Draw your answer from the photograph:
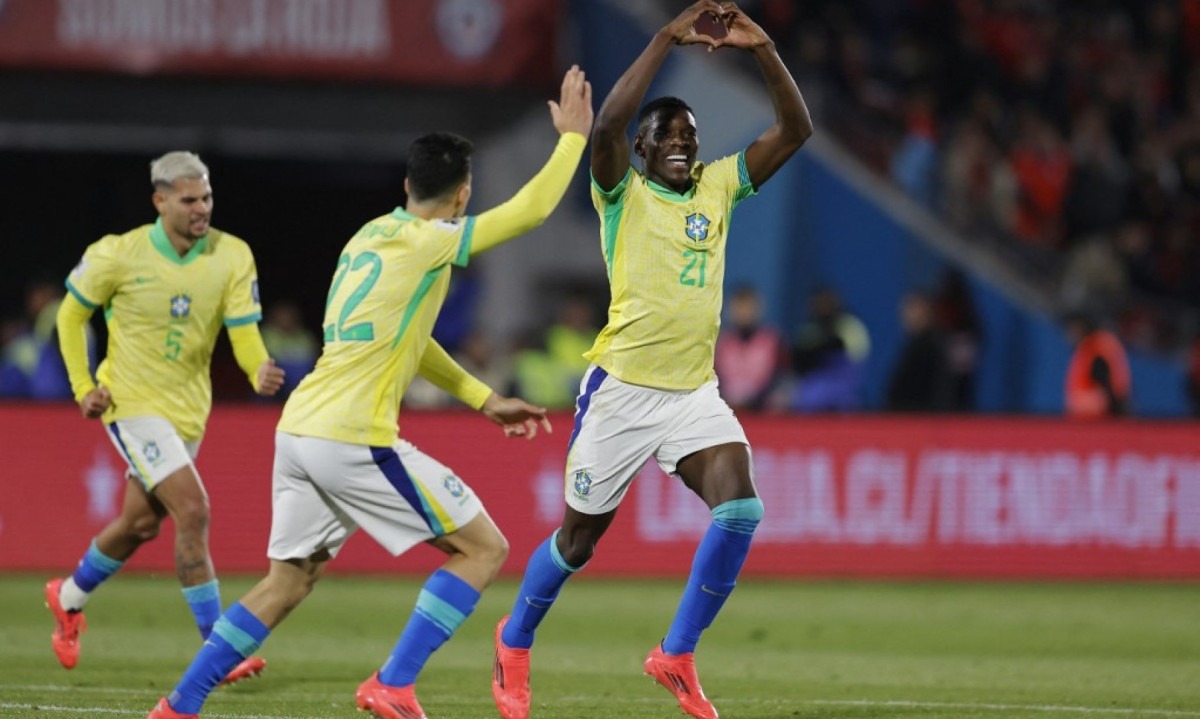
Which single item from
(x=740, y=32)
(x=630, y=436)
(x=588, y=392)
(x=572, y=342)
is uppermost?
(x=740, y=32)

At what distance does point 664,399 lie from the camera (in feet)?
25.7

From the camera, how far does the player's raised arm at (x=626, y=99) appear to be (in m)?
7.47

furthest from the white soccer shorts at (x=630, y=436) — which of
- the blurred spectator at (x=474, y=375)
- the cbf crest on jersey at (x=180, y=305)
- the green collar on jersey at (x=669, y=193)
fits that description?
the blurred spectator at (x=474, y=375)

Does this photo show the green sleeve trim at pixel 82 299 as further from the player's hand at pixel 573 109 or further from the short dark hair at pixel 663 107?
the player's hand at pixel 573 109

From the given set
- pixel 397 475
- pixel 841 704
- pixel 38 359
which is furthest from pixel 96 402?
pixel 38 359

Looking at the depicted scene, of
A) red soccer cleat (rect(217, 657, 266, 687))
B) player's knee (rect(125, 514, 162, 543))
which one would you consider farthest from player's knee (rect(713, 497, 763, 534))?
player's knee (rect(125, 514, 162, 543))

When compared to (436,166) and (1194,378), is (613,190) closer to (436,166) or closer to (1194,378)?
(436,166)

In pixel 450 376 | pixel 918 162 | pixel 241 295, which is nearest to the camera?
pixel 450 376

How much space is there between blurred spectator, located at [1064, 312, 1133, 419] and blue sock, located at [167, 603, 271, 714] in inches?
409

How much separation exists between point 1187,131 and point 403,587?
39.3ft

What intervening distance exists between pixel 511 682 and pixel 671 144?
2299mm

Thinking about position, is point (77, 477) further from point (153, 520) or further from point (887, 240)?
point (887, 240)

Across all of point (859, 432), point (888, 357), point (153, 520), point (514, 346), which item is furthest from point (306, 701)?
point (888, 357)

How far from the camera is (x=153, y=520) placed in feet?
31.2
